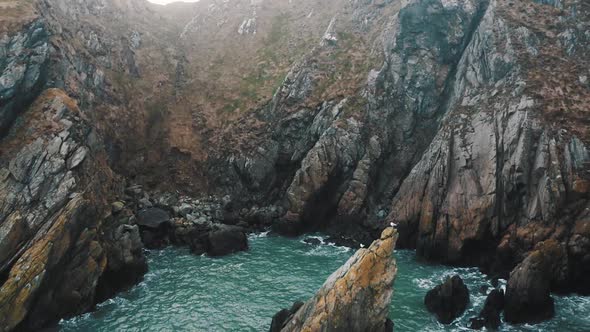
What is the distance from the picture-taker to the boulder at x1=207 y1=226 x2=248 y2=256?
51250 millimetres

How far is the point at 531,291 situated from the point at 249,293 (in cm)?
2500

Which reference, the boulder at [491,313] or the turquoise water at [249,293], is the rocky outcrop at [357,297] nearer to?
the turquoise water at [249,293]

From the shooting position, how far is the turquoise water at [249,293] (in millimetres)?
35031

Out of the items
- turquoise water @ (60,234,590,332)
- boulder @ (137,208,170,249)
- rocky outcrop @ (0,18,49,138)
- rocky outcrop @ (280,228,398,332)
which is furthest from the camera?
boulder @ (137,208,170,249)

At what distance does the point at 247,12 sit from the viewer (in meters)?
105

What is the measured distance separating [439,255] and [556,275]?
12245 mm

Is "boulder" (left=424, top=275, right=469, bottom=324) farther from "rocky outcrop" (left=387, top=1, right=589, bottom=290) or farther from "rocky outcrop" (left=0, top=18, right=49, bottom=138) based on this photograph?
"rocky outcrop" (left=0, top=18, right=49, bottom=138)

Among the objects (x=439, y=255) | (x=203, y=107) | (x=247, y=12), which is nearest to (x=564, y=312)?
(x=439, y=255)

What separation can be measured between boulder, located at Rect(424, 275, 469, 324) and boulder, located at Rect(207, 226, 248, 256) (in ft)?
80.1

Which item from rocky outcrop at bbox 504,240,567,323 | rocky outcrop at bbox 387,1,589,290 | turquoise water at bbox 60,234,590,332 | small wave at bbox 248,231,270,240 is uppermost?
rocky outcrop at bbox 387,1,589,290

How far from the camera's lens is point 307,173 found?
60094mm

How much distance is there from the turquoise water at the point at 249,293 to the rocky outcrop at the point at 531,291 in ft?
3.16

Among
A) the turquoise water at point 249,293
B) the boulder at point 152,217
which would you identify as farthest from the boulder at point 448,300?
the boulder at point 152,217

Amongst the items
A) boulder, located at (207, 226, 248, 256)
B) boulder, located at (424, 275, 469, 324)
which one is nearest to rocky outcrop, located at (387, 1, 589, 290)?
boulder, located at (424, 275, 469, 324)
